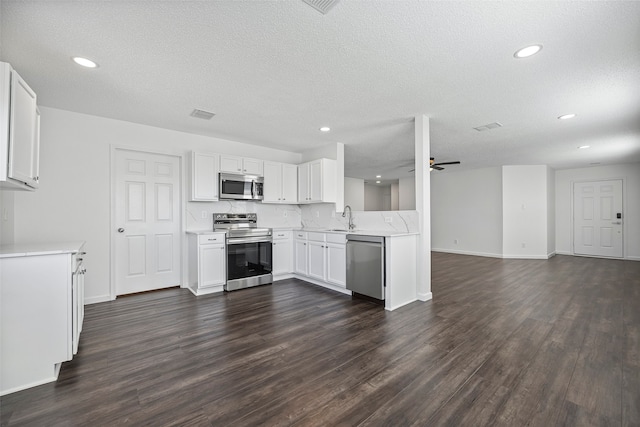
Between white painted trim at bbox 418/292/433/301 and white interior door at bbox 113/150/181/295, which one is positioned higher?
white interior door at bbox 113/150/181/295

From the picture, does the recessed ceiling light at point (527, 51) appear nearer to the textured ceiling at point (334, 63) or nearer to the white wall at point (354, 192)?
the textured ceiling at point (334, 63)

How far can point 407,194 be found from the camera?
9727 millimetres

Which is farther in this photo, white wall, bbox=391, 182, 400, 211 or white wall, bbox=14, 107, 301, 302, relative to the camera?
white wall, bbox=391, 182, 400, 211

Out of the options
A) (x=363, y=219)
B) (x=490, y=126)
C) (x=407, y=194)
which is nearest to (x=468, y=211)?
(x=407, y=194)

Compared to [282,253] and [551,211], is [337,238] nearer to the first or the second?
[282,253]

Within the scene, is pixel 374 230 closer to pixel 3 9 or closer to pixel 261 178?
pixel 261 178

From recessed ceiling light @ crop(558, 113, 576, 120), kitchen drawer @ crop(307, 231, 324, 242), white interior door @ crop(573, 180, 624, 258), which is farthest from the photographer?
white interior door @ crop(573, 180, 624, 258)

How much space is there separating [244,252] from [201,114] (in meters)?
2.09

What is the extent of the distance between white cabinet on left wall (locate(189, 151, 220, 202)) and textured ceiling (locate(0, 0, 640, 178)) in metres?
0.44

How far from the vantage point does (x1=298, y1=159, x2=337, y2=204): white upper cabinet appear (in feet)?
16.2

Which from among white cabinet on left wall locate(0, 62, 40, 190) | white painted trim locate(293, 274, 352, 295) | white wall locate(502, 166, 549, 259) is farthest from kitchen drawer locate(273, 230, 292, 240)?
white wall locate(502, 166, 549, 259)

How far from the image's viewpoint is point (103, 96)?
3.10 m

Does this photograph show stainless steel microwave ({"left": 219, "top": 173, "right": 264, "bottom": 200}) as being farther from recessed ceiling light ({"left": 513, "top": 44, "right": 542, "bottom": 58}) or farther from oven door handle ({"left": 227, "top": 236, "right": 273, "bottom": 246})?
recessed ceiling light ({"left": 513, "top": 44, "right": 542, "bottom": 58})

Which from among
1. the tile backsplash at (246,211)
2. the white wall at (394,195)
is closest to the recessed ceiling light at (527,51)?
the tile backsplash at (246,211)
